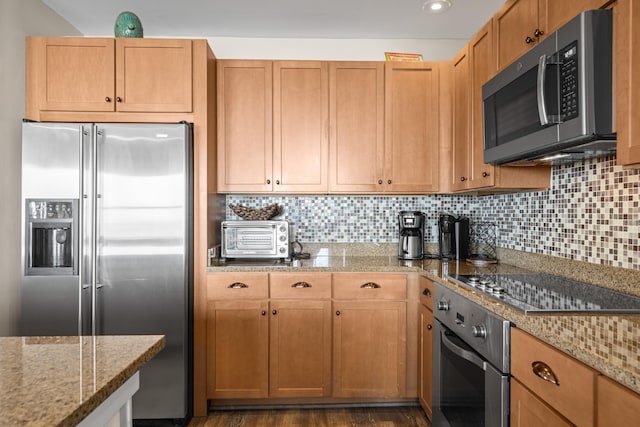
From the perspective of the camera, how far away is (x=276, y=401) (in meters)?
2.54

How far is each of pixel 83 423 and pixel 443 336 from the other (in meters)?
1.61

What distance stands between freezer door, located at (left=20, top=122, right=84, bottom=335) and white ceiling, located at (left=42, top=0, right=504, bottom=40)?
98 centimetres

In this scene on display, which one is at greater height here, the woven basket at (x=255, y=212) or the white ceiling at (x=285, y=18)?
the white ceiling at (x=285, y=18)

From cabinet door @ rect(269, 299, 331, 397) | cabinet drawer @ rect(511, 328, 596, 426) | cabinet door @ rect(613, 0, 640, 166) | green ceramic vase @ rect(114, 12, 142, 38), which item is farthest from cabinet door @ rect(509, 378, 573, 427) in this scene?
green ceramic vase @ rect(114, 12, 142, 38)

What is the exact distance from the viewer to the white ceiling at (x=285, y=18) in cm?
260

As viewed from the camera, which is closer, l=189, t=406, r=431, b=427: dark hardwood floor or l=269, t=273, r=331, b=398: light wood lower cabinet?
l=189, t=406, r=431, b=427: dark hardwood floor

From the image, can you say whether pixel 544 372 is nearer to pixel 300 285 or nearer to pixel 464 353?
pixel 464 353

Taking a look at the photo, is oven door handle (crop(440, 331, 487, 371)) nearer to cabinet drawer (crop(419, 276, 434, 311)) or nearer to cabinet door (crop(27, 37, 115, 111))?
cabinet drawer (crop(419, 276, 434, 311))

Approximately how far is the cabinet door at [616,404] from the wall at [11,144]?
9.14 feet

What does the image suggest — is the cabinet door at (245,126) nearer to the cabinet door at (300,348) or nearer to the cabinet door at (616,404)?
the cabinet door at (300,348)

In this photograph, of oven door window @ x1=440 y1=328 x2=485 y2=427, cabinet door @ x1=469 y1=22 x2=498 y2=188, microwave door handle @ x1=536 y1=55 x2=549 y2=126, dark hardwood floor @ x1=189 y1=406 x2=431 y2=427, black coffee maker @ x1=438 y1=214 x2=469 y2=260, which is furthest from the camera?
black coffee maker @ x1=438 y1=214 x2=469 y2=260

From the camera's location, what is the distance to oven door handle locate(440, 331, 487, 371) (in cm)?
152

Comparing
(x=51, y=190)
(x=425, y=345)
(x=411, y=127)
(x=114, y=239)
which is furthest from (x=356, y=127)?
(x=51, y=190)

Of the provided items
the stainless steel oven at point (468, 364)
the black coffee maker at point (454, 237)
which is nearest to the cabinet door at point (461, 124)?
the black coffee maker at point (454, 237)
